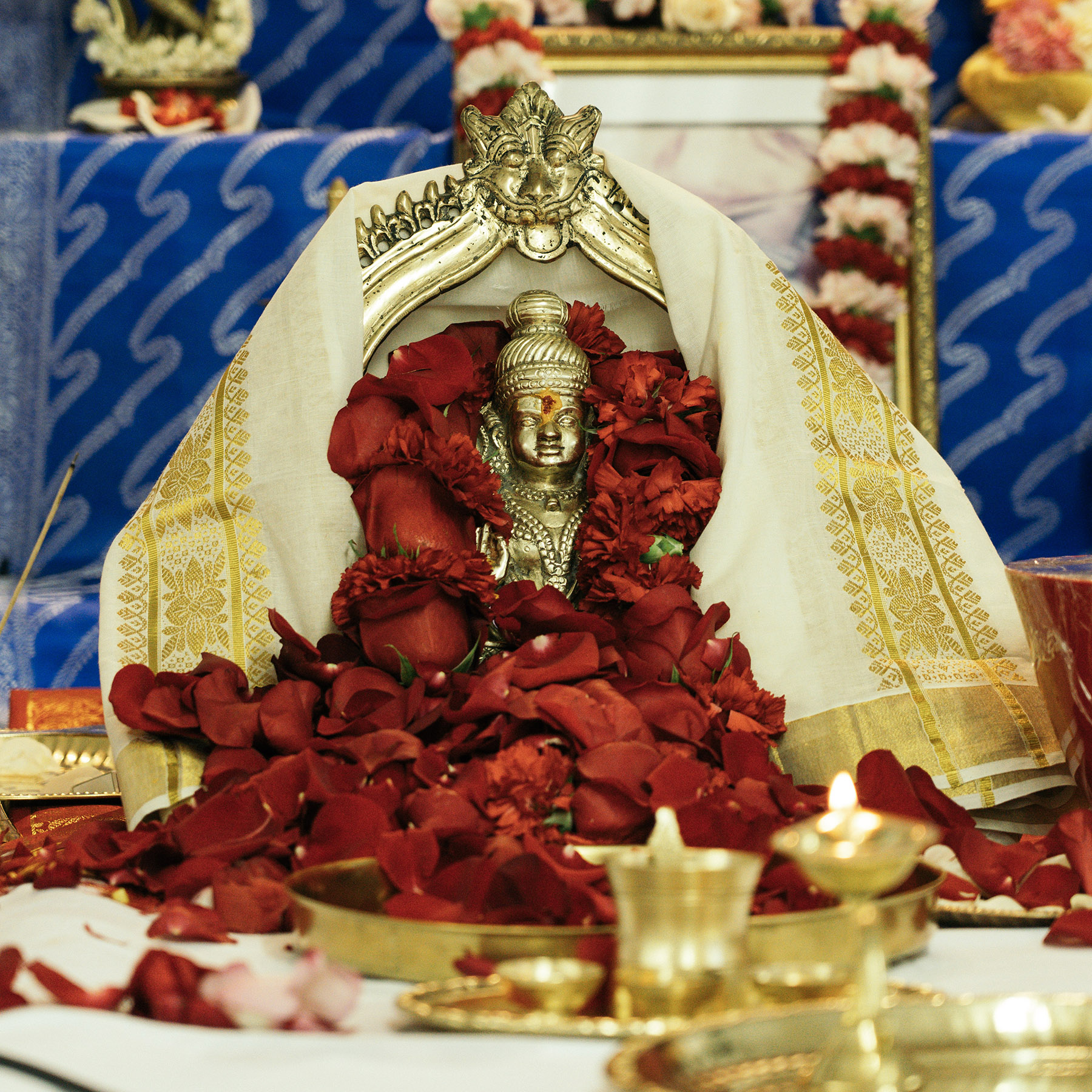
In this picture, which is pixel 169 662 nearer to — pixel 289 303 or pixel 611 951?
pixel 289 303

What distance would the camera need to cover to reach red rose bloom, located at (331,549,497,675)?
3.32 ft

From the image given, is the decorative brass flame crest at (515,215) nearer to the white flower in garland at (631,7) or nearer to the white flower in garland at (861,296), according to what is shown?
the white flower in garland at (861,296)

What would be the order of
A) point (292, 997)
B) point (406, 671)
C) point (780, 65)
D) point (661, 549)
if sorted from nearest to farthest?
1. point (292, 997)
2. point (406, 671)
3. point (661, 549)
4. point (780, 65)

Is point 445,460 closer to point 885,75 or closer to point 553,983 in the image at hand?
point 553,983

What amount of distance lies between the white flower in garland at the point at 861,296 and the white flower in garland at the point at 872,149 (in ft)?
0.75

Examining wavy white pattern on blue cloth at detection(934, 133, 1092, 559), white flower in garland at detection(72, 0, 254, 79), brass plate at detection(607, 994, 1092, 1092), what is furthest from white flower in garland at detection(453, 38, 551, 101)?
brass plate at detection(607, 994, 1092, 1092)

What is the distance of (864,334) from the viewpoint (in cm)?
259

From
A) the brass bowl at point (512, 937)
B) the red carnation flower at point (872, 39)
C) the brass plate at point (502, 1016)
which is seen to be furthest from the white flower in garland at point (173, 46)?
the brass plate at point (502, 1016)

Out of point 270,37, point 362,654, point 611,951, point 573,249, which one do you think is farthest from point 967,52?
point 611,951

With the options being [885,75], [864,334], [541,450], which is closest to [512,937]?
[541,450]

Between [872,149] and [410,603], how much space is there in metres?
1.96

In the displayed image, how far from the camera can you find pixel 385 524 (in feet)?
3.54

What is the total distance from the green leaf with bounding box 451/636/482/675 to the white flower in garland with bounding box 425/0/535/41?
1999 mm

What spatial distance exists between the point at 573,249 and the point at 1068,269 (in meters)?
1.78
